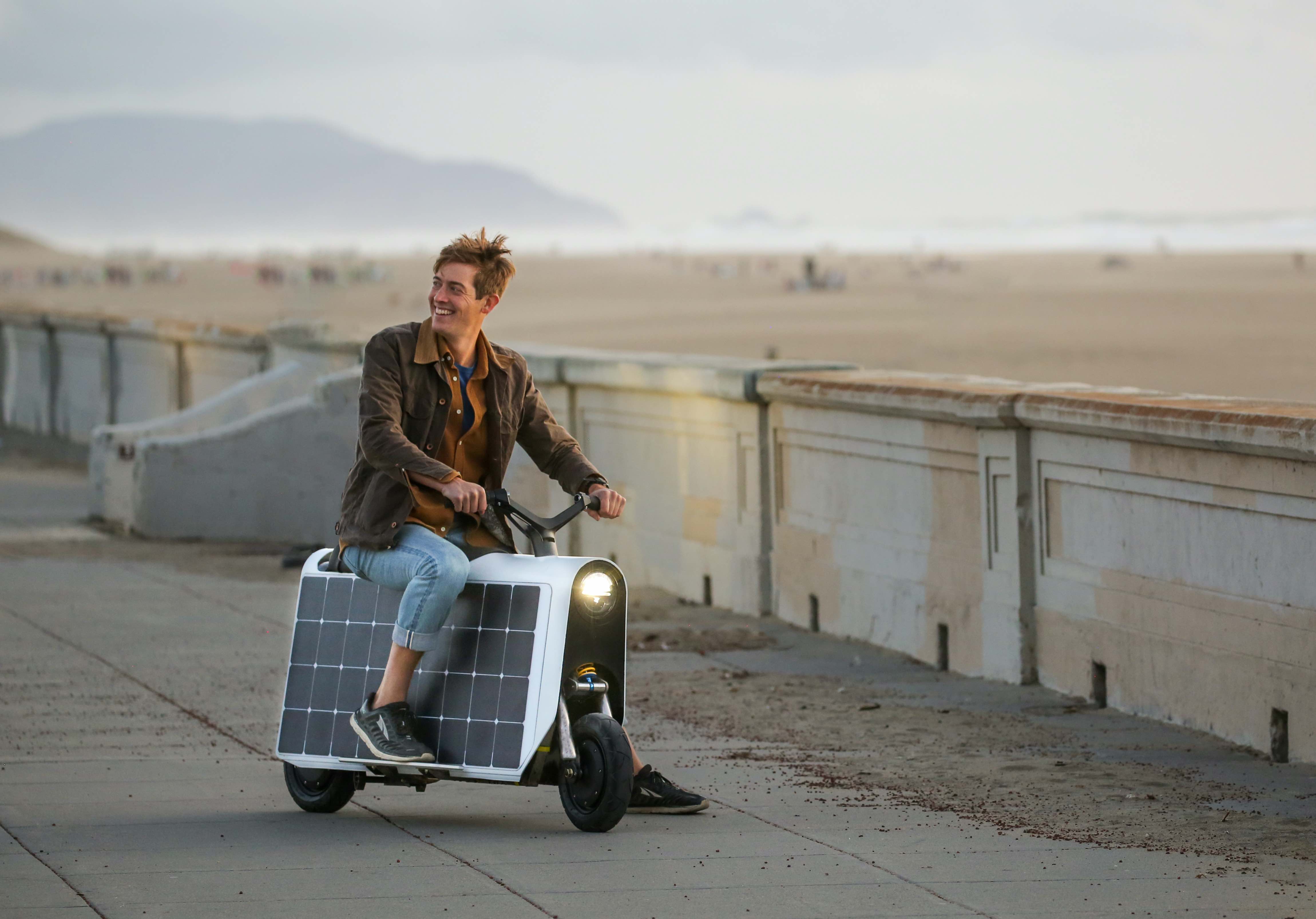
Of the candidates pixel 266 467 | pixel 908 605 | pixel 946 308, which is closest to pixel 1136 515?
pixel 908 605

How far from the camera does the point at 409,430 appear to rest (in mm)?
6078

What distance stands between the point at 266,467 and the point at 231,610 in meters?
4.81

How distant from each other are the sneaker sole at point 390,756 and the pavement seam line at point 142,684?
1440mm

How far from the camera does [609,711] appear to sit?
6.18 metres

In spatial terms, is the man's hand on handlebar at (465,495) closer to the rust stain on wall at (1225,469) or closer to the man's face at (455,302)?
the man's face at (455,302)

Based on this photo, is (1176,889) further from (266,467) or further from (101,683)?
(266,467)

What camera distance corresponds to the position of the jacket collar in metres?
6.04

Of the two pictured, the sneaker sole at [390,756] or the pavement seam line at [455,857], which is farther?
the sneaker sole at [390,756]

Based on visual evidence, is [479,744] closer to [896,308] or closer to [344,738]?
[344,738]

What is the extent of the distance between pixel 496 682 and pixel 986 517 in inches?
151

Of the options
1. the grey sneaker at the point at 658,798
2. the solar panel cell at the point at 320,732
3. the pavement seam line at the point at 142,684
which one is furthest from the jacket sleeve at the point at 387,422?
the pavement seam line at the point at 142,684

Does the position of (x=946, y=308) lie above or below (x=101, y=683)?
above

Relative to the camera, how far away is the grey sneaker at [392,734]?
6.09 m

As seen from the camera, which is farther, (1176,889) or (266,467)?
(266,467)
